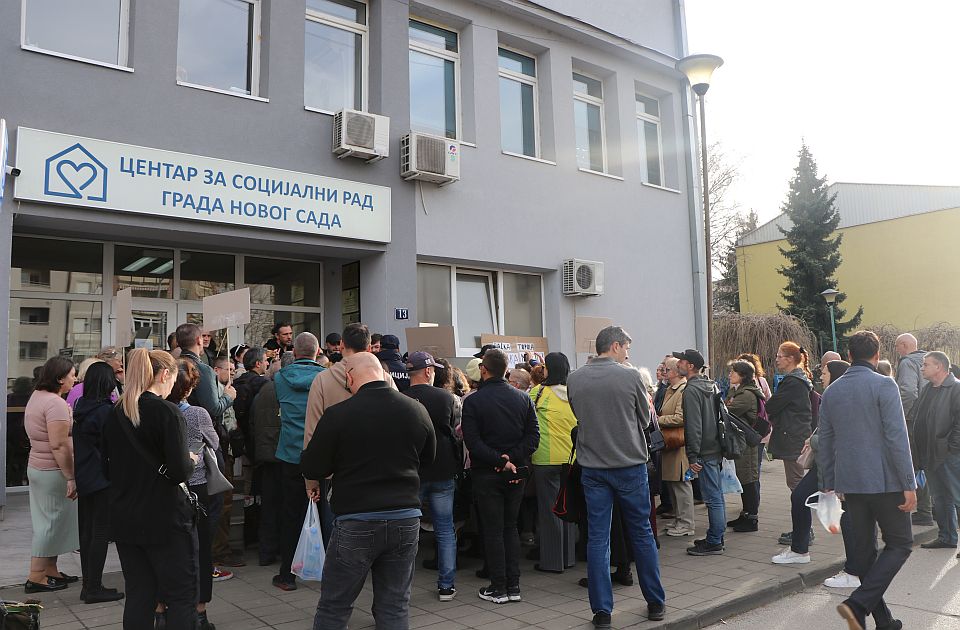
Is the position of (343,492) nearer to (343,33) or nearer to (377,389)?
(377,389)

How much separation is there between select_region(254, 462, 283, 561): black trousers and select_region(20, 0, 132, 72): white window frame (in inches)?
204

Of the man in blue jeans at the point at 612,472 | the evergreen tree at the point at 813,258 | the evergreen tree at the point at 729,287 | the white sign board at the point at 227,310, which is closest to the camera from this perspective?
the man in blue jeans at the point at 612,472

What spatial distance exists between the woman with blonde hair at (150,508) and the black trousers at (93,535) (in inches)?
69.2

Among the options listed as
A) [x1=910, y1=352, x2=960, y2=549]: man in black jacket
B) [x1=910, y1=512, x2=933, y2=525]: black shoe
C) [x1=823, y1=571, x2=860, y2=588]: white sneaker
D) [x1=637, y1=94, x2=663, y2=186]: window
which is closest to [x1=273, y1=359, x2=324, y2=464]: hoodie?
[x1=823, y1=571, x2=860, y2=588]: white sneaker

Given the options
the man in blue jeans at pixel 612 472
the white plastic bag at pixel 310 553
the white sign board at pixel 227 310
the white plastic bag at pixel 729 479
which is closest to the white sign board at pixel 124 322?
the white sign board at pixel 227 310

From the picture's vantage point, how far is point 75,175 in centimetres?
812

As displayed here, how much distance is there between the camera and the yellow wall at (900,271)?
125ft

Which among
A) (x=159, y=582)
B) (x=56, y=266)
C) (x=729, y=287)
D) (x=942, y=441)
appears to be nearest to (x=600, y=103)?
(x=942, y=441)

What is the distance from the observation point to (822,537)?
303 inches

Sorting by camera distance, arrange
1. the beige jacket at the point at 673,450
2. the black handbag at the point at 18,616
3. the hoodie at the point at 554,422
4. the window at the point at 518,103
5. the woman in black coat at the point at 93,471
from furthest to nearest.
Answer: the window at the point at 518,103 < the beige jacket at the point at 673,450 < the hoodie at the point at 554,422 < the woman in black coat at the point at 93,471 < the black handbag at the point at 18,616

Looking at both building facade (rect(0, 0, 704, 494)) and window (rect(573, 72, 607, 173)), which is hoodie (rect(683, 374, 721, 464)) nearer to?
building facade (rect(0, 0, 704, 494))

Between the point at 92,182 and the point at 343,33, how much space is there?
14.8 feet

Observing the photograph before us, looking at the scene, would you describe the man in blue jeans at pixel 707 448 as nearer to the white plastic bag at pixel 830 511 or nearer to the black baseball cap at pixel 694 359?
the black baseball cap at pixel 694 359

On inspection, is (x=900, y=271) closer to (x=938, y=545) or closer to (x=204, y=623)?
(x=938, y=545)
